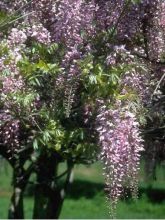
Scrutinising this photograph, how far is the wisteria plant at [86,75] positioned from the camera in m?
4.05

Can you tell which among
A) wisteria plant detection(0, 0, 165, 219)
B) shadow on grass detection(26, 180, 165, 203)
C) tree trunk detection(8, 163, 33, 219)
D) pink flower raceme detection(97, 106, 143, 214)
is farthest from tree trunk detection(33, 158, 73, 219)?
shadow on grass detection(26, 180, 165, 203)

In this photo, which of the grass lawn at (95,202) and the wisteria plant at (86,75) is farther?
the grass lawn at (95,202)

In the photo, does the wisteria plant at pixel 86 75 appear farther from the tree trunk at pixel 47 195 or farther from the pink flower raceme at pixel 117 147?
the tree trunk at pixel 47 195

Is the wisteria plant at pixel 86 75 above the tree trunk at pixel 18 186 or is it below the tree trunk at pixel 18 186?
above

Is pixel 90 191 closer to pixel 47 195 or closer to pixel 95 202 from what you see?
pixel 95 202

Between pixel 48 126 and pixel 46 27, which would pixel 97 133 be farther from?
pixel 46 27

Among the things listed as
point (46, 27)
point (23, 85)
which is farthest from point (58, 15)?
point (23, 85)

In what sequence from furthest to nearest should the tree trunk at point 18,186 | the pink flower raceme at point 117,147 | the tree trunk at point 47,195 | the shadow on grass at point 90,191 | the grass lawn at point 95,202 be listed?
1. the shadow on grass at point 90,191
2. the grass lawn at point 95,202
3. the tree trunk at point 18,186
4. the tree trunk at point 47,195
5. the pink flower raceme at point 117,147

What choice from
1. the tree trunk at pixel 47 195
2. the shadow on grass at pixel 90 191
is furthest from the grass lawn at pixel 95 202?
the tree trunk at pixel 47 195

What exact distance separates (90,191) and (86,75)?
14.2 m

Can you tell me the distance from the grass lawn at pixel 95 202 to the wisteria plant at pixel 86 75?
8.18 metres

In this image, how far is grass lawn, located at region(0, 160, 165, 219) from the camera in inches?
556

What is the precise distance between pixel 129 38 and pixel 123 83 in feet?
1.26

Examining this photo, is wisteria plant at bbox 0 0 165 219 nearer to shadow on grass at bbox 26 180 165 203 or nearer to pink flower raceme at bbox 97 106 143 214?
pink flower raceme at bbox 97 106 143 214
